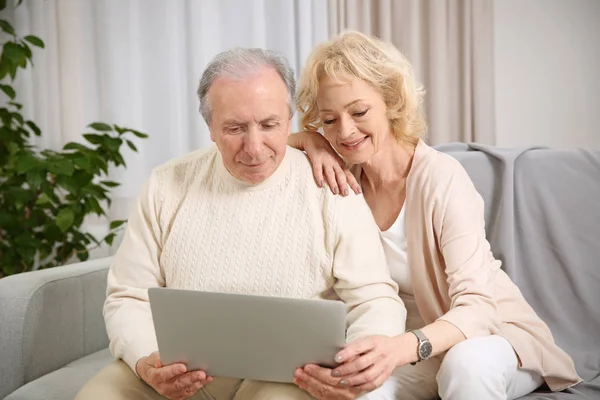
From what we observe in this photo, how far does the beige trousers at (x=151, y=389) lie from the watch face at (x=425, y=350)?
232 millimetres

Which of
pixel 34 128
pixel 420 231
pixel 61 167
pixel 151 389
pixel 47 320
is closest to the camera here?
pixel 151 389

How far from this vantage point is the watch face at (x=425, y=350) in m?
1.38

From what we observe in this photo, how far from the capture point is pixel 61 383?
1741 millimetres

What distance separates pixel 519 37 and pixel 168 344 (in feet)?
6.87

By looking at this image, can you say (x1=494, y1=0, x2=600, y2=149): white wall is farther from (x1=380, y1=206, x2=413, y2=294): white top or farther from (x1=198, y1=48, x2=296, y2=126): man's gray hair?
(x1=198, y1=48, x2=296, y2=126): man's gray hair

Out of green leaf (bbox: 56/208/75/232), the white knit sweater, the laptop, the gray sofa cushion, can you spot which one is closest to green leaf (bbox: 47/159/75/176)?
green leaf (bbox: 56/208/75/232)

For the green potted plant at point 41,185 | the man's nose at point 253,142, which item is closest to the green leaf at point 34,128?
the green potted plant at point 41,185

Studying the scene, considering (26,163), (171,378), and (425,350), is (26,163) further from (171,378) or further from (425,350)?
(425,350)

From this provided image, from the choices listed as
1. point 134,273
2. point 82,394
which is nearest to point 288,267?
point 134,273

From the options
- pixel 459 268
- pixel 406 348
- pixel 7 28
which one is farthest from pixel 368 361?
pixel 7 28

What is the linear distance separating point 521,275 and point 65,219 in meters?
1.79

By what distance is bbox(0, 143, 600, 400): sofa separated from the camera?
180 centimetres

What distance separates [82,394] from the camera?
1426 mm

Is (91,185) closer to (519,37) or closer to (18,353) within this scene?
(18,353)
